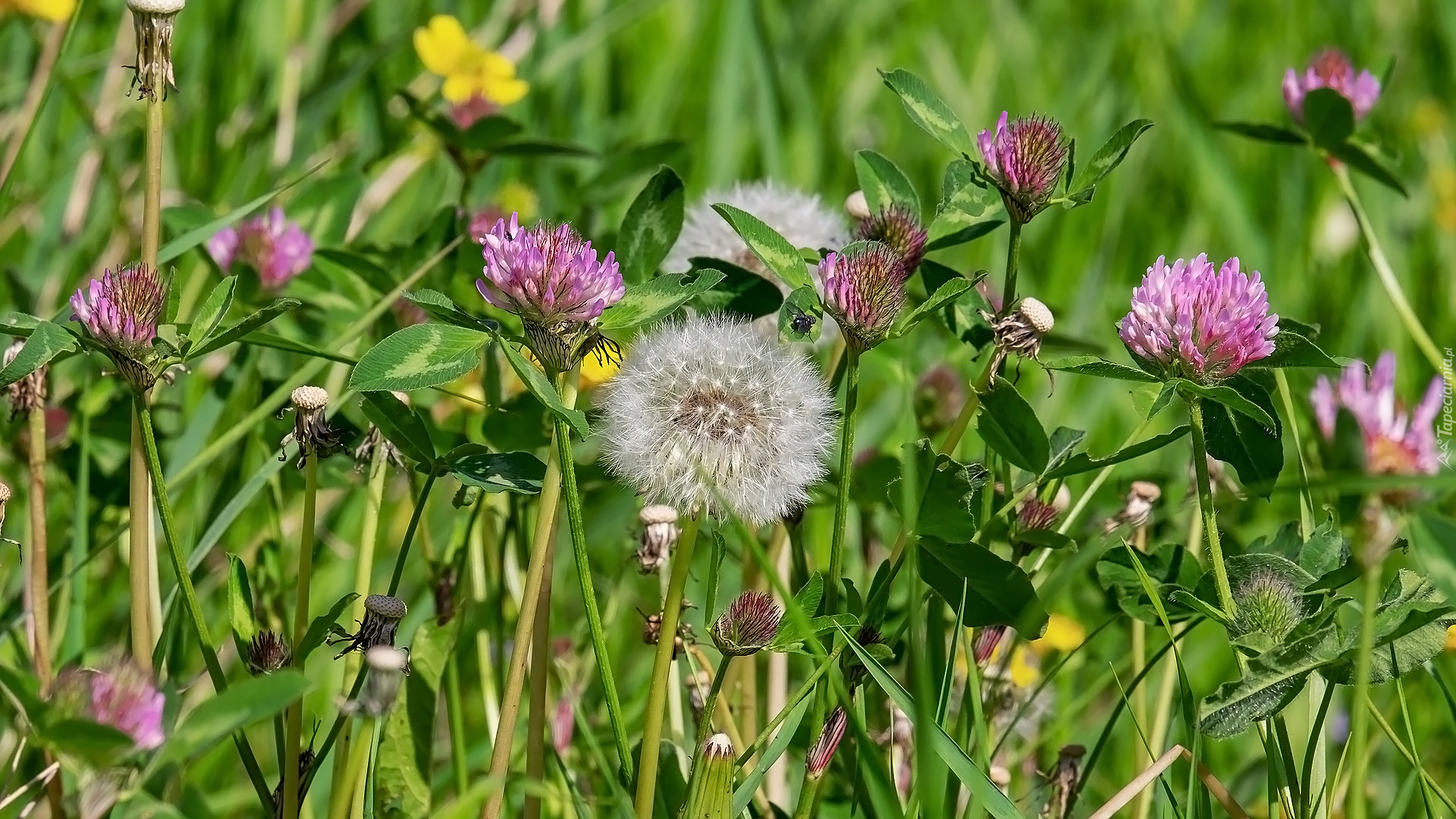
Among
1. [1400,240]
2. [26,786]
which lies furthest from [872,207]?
[1400,240]

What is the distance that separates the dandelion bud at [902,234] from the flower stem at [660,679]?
32 centimetres

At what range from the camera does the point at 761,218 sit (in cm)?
163

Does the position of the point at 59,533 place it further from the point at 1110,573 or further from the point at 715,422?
the point at 1110,573

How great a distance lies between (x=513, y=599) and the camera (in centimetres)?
160

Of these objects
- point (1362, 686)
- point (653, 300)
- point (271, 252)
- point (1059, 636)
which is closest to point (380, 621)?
point (653, 300)

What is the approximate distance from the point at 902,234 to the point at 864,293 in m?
0.22

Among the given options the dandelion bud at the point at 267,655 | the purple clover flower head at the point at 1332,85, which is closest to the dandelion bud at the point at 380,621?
the dandelion bud at the point at 267,655

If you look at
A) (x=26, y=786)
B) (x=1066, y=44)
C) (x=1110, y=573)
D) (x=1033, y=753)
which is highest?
(x=1066, y=44)

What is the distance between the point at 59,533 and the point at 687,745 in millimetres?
866

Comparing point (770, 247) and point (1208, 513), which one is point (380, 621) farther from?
point (1208, 513)

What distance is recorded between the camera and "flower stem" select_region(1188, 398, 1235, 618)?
1057 mm

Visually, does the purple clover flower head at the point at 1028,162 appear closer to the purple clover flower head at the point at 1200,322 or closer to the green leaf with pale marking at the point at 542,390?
the purple clover flower head at the point at 1200,322

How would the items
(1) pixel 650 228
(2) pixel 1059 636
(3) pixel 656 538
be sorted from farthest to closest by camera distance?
(2) pixel 1059 636, (1) pixel 650 228, (3) pixel 656 538

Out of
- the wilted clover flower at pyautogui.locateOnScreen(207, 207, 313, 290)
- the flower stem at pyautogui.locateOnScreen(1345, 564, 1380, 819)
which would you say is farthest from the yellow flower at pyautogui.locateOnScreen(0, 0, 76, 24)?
the flower stem at pyautogui.locateOnScreen(1345, 564, 1380, 819)
